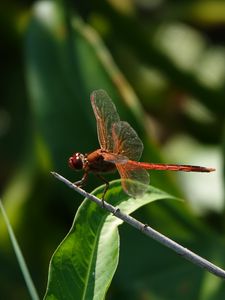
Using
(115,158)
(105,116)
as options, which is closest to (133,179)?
(115,158)

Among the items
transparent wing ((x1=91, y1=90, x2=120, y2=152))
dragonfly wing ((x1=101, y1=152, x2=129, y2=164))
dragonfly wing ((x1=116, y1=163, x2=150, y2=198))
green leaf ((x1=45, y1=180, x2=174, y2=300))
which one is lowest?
green leaf ((x1=45, y1=180, x2=174, y2=300))

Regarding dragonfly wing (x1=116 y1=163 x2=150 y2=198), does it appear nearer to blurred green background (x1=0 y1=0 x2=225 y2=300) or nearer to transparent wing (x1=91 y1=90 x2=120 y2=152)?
transparent wing (x1=91 y1=90 x2=120 y2=152)

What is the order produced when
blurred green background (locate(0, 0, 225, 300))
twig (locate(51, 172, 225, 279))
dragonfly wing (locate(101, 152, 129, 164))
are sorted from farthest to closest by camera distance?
1. blurred green background (locate(0, 0, 225, 300))
2. dragonfly wing (locate(101, 152, 129, 164))
3. twig (locate(51, 172, 225, 279))

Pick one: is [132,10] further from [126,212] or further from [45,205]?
[126,212]

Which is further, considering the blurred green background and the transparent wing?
the blurred green background

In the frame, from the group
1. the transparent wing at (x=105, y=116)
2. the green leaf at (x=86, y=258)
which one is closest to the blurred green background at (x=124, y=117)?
the transparent wing at (x=105, y=116)

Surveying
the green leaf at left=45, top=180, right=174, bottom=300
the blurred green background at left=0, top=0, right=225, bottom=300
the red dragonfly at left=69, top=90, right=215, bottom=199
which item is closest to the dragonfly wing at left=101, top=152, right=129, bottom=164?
the red dragonfly at left=69, top=90, right=215, bottom=199

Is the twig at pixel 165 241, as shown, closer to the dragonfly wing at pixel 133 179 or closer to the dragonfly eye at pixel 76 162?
the dragonfly wing at pixel 133 179
